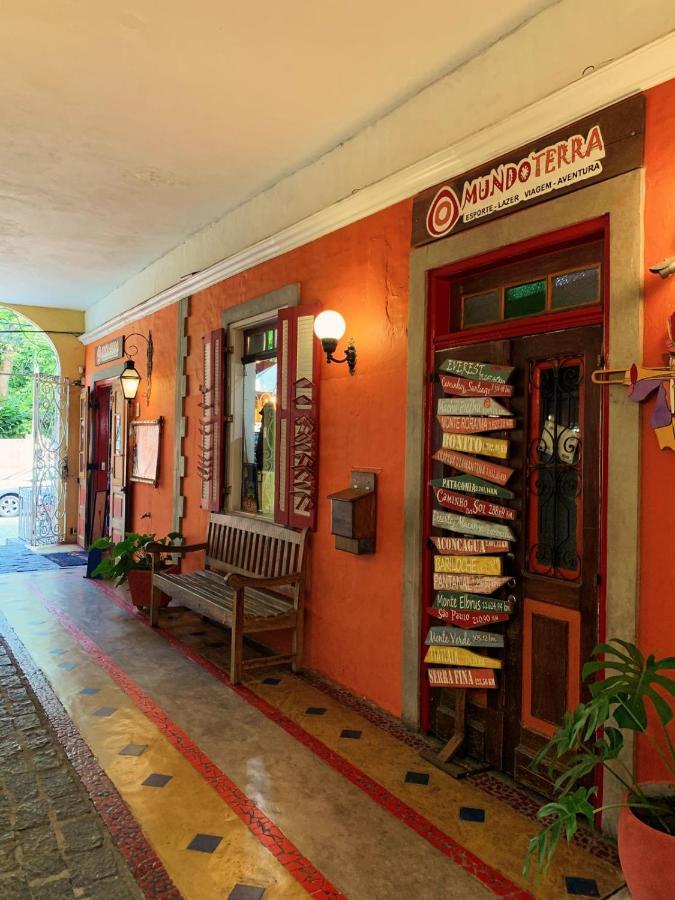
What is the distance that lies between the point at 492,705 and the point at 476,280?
2.28m

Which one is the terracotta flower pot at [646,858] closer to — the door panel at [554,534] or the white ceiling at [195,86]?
the door panel at [554,534]

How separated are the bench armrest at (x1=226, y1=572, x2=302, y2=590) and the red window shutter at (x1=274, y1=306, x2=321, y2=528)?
39cm

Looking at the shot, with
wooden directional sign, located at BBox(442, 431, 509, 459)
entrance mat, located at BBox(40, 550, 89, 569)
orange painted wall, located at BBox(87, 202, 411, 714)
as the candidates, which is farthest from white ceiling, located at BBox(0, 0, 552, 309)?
entrance mat, located at BBox(40, 550, 89, 569)

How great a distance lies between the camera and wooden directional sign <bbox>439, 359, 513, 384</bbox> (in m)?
3.29

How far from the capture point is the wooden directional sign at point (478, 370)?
3295mm

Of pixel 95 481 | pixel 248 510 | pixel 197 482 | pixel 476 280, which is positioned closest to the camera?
pixel 476 280

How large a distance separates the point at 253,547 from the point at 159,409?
2.93 m

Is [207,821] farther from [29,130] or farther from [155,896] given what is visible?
[29,130]

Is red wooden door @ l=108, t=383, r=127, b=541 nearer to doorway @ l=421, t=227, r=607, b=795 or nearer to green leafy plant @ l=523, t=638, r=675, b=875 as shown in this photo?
doorway @ l=421, t=227, r=607, b=795

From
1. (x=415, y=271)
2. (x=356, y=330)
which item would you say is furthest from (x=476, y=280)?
(x=356, y=330)

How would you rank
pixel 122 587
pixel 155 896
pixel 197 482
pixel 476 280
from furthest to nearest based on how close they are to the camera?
pixel 122 587
pixel 197 482
pixel 476 280
pixel 155 896

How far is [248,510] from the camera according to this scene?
5.95m

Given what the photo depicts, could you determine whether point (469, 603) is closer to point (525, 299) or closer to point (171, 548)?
point (525, 299)

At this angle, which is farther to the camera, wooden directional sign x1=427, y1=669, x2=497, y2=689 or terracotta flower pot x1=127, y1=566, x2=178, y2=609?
terracotta flower pot x1=127, y1=566, x2=178, y2=609
